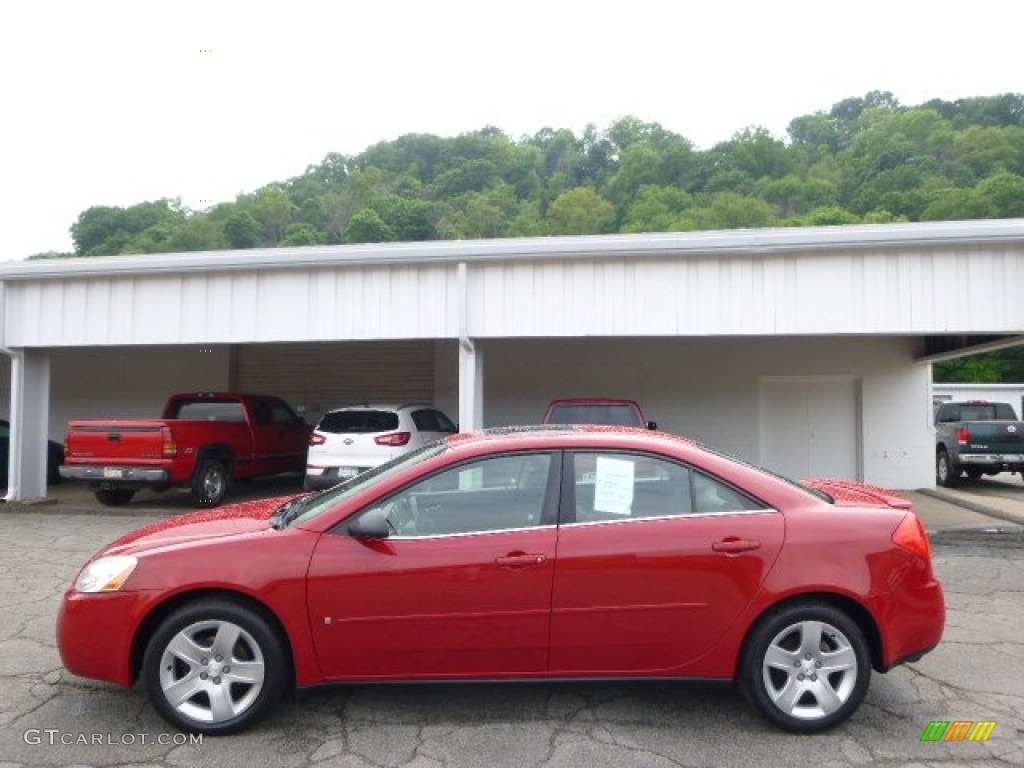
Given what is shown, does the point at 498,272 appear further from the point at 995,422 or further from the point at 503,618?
the point at 995,422

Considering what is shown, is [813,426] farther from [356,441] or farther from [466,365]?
[356,441]

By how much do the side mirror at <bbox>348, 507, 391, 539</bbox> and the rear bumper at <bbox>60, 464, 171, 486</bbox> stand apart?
8261mm

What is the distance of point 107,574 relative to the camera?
372cm

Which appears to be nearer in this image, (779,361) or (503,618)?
(503,618)

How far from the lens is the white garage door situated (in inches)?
573

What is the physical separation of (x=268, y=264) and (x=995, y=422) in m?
13.8

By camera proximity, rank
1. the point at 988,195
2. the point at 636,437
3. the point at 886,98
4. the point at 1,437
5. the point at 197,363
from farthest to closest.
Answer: the point at 886,98 → the point at 988,195 → the point at 197,363 → the point at 1,437 → the point at 636,437

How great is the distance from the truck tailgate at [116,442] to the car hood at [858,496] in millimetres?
9121

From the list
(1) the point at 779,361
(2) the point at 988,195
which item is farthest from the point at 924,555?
(2) the point at 988,195

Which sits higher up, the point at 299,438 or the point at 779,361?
the point at 779,361

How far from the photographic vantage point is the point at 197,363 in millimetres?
16828

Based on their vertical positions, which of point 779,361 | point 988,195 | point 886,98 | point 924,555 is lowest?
point 924,555

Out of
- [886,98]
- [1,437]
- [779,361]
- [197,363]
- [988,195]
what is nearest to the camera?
[1,437]

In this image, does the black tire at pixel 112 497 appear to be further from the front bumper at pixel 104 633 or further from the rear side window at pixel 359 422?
the front bumper at pixel 104 633
